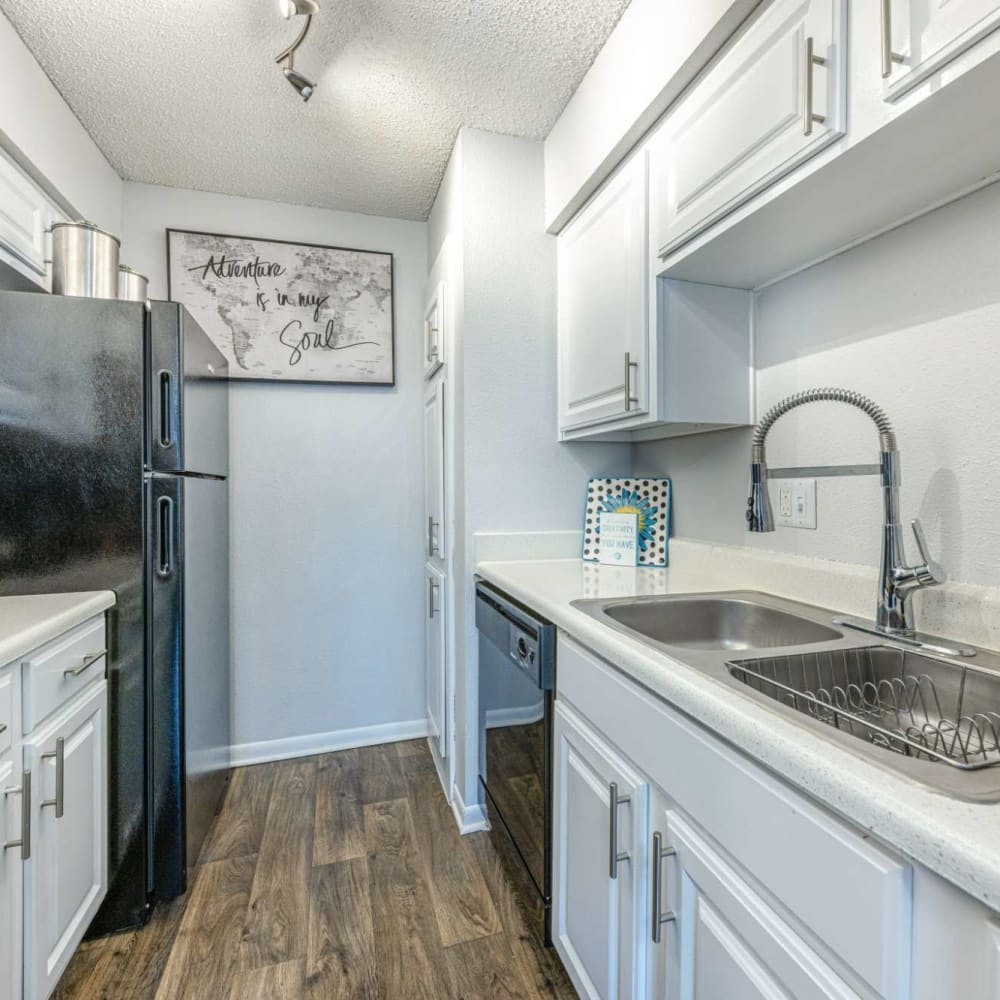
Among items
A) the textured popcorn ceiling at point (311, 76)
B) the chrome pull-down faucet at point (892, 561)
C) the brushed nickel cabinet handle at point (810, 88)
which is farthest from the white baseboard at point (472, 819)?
the textured popcorn ceiling at point (311, 76)

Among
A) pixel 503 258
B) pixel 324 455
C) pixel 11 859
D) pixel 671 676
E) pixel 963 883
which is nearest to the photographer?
pixel 963 883

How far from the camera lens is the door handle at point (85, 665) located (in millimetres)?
1258

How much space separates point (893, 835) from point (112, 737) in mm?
1712

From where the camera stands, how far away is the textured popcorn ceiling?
4.76ft

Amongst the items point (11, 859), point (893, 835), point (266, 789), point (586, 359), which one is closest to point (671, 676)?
point (893, 835)

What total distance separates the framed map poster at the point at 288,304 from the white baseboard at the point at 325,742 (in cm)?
155

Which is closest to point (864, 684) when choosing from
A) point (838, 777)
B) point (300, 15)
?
point (838, 777)

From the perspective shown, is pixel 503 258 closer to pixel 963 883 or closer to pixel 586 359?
pixel 586 359

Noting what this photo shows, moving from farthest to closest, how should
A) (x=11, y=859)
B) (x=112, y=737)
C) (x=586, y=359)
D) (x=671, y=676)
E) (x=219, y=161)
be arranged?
1. (x=219, y=161)
2. (x=586, y=359)
3. (x=112, y=737)
4. (x=11, y=859)
5. (x=671, y=676)

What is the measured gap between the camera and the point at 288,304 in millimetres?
2391

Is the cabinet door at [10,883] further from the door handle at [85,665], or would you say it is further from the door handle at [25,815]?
the door handle at [85,665]

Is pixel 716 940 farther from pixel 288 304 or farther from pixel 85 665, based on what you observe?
pixel 288 304

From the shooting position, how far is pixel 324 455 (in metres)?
2.47

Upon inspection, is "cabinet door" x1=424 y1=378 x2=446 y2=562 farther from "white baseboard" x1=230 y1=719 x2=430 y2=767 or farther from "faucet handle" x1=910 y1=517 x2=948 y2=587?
"faucet handle" x1=910 y1=517 x2=948 y2=587
